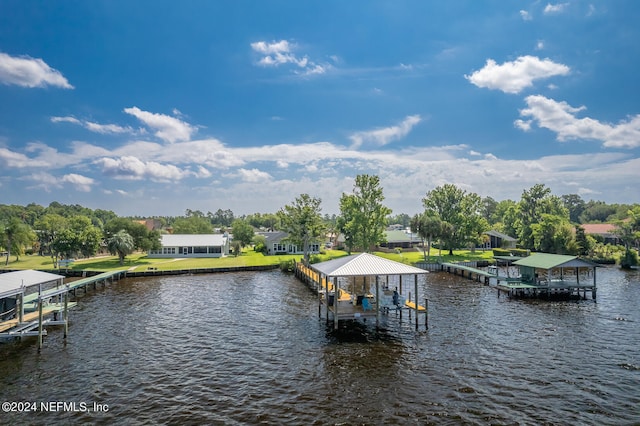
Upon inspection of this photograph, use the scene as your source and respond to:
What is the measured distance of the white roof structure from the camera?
A: 24.8 meters

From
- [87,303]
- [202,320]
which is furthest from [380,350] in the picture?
[87,303]

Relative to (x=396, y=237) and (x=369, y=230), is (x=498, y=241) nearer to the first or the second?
(x=396, y=237)

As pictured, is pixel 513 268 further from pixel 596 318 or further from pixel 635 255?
pixel 596 318


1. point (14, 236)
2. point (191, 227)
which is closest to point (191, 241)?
point (191, 227)

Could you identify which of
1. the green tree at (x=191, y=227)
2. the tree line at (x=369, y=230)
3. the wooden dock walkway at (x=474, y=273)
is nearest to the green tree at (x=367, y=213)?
the tree line at (x=369, y=230)

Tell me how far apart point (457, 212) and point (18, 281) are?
72303 mm

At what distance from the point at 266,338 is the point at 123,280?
121ft

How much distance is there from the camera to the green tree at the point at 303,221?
66.1 metres

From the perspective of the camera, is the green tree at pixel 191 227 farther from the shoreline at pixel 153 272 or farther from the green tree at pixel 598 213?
the green tree at pixel 598 213

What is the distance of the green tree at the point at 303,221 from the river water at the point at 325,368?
31301 mm

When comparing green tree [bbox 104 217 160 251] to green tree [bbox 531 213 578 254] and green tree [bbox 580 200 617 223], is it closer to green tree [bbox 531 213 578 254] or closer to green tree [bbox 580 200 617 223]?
green tree [bbox 531 213 578 254]

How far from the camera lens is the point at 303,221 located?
65.9 m

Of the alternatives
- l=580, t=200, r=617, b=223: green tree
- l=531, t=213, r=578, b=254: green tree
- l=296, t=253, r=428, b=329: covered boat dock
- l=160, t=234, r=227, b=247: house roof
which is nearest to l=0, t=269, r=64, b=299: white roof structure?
l=296, t=253, r=428, b=329: covered boat dock

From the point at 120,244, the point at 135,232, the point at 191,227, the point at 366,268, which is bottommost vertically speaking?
the point at 366,268
